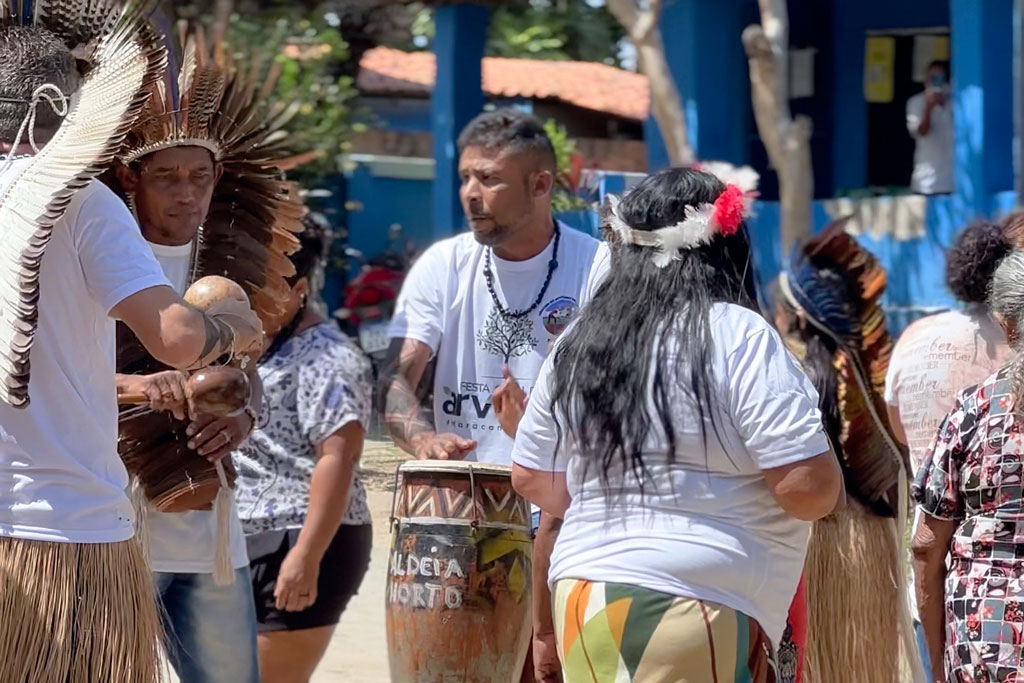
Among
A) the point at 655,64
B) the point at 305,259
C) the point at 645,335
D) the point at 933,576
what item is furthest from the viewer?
the point at 655,64

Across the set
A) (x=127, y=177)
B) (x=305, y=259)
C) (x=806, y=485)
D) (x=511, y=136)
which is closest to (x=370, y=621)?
(x=305, y=259)

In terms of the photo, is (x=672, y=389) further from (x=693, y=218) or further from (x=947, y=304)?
(x=947, y=304)

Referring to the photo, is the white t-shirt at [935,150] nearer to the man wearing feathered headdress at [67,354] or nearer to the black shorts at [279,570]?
the black shorts at [279,570]

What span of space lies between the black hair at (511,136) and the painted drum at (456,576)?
1.08 metres

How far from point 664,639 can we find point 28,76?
1.74 m

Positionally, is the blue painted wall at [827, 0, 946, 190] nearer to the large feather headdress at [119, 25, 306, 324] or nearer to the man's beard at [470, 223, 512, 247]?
the man's beard at [470, 223, 512, 247]

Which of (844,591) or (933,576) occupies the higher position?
(933,576)

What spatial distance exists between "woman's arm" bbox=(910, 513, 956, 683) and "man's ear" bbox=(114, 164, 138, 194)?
7.18 ft

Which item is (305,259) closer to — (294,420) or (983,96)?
(294,420)

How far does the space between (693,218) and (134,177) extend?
66.8 inches

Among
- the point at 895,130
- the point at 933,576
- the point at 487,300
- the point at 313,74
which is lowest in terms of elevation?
the point at 933,576

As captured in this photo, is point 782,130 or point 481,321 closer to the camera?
point 481,321

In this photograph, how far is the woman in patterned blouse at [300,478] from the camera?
190 inches

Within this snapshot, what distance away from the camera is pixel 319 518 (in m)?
4.78
